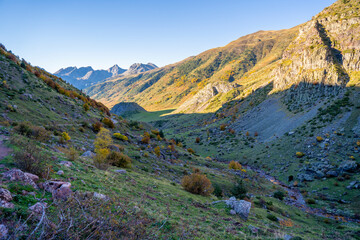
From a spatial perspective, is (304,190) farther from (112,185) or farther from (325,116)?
Answer: (112,185)

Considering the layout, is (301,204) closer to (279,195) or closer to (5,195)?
(279,195)

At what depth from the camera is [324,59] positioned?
4912 centimetres

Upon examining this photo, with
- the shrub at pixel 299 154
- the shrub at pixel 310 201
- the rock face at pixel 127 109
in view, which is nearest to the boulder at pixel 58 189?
the shrub at pixel 310 201

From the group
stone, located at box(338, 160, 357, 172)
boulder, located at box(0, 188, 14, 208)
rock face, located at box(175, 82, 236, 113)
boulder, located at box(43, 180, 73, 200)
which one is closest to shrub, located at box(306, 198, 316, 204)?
stone, located at box(338, 160, 357, 172)

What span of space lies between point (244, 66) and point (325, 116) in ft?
511

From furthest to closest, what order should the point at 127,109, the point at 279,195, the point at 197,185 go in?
1. the point at 127,109
2. the point at 279,195
3. the point at 197,185

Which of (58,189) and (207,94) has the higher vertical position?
(207,94)

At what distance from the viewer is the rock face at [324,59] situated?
45.5 meters

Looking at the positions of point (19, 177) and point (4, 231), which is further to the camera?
point (19, 177)

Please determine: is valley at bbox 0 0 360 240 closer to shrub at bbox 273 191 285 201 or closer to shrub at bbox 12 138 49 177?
shrub at bbox 12 138 49 177

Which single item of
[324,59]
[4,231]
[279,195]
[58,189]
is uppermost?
[324,59]

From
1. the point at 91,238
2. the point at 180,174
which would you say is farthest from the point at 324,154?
the point at 91,238

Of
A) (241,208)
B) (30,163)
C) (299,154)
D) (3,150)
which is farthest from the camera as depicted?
(299,154)

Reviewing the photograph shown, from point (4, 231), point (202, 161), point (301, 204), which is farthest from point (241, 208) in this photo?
point (202, 161)
